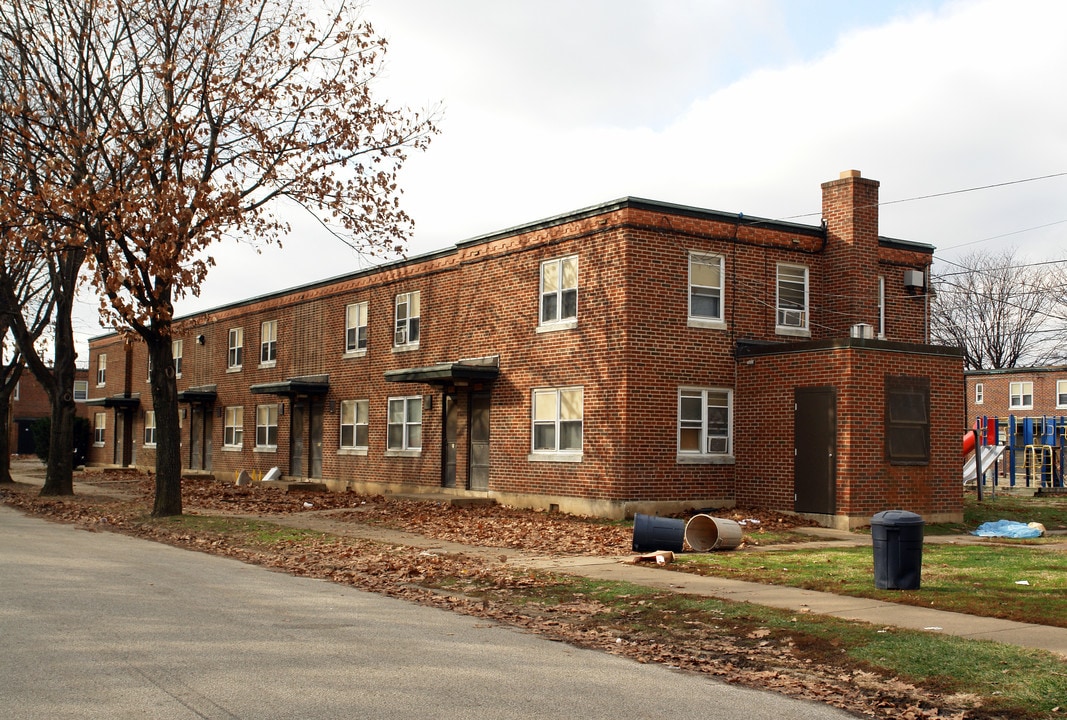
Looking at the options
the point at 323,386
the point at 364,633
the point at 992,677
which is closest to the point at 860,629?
the point at 992,677

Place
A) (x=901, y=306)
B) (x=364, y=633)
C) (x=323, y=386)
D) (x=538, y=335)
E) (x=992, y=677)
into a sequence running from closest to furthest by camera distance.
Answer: (x=992, y=677), (x=364, y=633), (x=538, y=335), (x=901, y=306), (x=323, y=386)

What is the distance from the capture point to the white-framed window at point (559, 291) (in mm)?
24188

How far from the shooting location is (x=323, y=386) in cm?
3478

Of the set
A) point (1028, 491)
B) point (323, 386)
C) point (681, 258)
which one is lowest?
point (1028, 491)

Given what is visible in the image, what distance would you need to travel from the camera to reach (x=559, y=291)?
24.5 metres

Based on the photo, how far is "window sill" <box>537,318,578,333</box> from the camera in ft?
78.8

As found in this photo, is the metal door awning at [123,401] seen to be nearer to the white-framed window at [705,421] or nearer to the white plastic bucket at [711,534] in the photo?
the white-framed window at [705,421]

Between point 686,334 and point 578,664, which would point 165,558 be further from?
point 686,334

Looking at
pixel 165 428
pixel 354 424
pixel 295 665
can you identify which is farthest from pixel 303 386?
pixel 295 665

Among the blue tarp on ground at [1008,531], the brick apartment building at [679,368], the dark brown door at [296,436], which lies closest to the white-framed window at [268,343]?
the dark brown door at [296,436]

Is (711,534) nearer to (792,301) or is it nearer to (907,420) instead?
(907,420)

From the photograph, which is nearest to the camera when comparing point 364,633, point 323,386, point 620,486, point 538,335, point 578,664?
point 578,664

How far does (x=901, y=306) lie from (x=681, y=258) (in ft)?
24.0

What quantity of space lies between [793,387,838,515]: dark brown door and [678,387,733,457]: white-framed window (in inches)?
78.1
